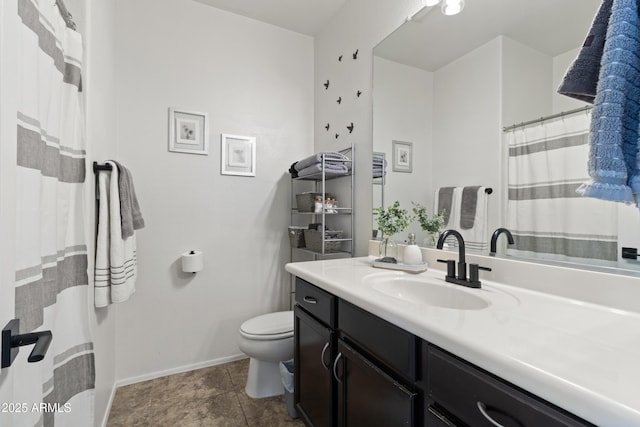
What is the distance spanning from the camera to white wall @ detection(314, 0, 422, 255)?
1.81 m

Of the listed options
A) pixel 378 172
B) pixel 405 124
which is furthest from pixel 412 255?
pixel 405 124

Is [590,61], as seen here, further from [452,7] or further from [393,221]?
[393,221]

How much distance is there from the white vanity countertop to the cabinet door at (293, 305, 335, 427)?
0.34 meters

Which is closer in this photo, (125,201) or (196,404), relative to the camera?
(125,201)

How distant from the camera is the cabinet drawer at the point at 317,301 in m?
1.18

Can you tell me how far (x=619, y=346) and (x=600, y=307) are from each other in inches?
11.9

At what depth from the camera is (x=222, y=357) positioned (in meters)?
2.22

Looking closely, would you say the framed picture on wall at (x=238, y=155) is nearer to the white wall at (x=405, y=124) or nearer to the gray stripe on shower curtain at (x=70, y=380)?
the white wall at (x=405, y=124)

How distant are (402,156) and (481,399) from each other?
129 cm

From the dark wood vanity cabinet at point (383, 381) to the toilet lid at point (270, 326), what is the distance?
0.94 feet

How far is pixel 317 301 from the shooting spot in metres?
1.30

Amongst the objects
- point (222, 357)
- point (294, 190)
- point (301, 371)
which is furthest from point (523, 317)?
point (222, 357)

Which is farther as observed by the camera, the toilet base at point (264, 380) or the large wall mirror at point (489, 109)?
the toilet base at point (264, 380)

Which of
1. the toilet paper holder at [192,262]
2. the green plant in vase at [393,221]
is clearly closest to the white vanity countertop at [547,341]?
the green plant in vase at [393,221]
